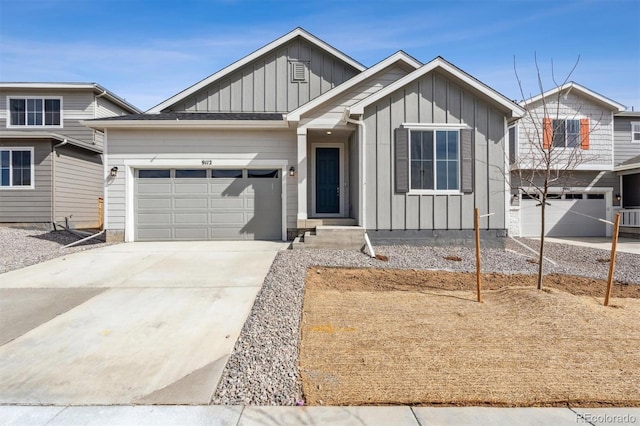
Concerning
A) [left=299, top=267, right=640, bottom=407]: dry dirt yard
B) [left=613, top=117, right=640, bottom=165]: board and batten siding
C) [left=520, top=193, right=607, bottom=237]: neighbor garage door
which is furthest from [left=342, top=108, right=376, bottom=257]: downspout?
[left=613, top=117, right=640, bottom=165]: board and batten siding

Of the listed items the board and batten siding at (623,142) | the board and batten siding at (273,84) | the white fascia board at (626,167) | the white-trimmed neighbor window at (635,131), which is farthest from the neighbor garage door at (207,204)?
the white-trimmed neighbor window at (635,131)

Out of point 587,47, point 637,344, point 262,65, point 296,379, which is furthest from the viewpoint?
point 262,65

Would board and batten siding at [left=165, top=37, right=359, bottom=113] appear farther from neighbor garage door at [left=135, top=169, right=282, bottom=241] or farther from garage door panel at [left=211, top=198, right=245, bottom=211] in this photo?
garage door panel at [left=211, top=198, right=245, bottom=211]

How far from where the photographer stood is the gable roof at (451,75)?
828cm

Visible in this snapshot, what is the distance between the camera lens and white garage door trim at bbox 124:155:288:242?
9883 millimetres

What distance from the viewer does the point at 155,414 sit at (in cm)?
234

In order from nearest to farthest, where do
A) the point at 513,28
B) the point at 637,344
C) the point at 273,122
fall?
1. the point at 637,344
2. the point at 513,28
3. the point at 273,122

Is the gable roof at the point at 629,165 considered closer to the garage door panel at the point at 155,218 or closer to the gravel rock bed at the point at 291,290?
the gravel rock bed at the point at 291,290

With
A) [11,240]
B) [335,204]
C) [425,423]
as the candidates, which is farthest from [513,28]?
[11,240]

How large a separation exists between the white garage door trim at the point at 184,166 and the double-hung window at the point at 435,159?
3718 millimetres

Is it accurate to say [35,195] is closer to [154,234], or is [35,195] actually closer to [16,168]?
[16,168]

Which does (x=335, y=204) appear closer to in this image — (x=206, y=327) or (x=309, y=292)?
(x=309, y=292)

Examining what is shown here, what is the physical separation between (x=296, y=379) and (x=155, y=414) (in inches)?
40.1

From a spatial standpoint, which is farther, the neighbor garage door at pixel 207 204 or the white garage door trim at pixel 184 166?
the neighbor garage door at pixel 207 204
